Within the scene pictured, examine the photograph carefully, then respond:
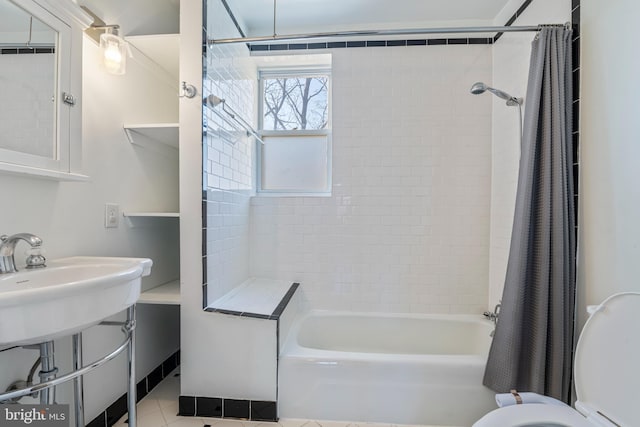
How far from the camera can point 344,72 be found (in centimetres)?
229

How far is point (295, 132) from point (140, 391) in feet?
6.70

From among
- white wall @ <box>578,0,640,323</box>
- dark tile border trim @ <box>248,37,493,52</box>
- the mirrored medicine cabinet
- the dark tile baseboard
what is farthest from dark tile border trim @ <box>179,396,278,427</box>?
dark tile border trim @ <box>248,37,493,52</box>

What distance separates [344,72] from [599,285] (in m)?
1.99

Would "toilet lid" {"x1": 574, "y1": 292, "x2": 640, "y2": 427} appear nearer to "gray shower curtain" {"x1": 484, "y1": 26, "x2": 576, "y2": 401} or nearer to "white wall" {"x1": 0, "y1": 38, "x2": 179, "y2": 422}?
"gray shower curtain" {"x1": 484, "y1": 26, "x2": 576, "y2": 401}

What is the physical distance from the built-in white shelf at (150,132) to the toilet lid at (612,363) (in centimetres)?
207

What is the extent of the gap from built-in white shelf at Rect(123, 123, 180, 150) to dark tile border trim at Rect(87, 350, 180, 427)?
142 centimetres

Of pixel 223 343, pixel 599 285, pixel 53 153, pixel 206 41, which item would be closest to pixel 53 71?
pixel 53 153

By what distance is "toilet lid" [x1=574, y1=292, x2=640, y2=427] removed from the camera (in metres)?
0.99

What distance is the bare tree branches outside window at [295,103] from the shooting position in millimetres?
2514

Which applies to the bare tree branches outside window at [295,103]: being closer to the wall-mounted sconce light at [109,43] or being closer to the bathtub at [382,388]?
the wall-mounted sconce light at [109,43]

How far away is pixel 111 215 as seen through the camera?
158 centimetres

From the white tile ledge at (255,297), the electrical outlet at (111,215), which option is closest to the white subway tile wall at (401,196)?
the white tile ledge at (255,297)

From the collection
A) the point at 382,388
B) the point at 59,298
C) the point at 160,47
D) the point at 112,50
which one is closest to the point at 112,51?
the point at 112,50

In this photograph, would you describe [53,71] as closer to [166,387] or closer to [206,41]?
[206,41]
